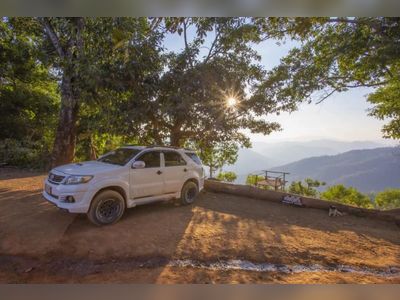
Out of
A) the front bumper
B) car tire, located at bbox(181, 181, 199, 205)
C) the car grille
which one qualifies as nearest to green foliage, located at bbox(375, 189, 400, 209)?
car tire, located at bbox(181, 181, 199, 205)

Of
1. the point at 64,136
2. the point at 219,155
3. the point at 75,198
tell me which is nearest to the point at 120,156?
the point at 75,198

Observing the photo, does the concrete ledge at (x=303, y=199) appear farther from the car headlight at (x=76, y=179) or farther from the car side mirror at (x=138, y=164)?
the car headlight at (x=76, y=179)

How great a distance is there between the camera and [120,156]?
251 inches

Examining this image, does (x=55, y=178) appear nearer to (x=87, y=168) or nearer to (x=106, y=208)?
(x=87, y=168)

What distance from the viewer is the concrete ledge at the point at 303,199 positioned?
8559mm

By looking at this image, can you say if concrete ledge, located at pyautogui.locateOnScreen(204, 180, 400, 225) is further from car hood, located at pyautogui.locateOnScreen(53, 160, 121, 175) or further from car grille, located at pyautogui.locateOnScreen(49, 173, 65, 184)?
car grille, located at pyautogui.locateOnScreen(49, 173, 65, 184)

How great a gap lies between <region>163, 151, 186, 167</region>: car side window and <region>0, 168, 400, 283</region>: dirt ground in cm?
135

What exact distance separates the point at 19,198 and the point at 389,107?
50.8ft

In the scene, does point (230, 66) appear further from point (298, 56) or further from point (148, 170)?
point (148, 170)

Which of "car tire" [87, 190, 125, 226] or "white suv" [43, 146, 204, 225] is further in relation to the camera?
"car tire" [87, 190, 125, 226]

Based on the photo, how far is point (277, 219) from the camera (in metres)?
7.39

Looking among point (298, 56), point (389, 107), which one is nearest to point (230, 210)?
point (298, 56)

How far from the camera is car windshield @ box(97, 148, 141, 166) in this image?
6.08 metres

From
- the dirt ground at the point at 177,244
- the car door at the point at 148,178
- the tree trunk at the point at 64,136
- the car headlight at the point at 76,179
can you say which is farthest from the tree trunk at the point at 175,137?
the car headlight at the point at 76,179
